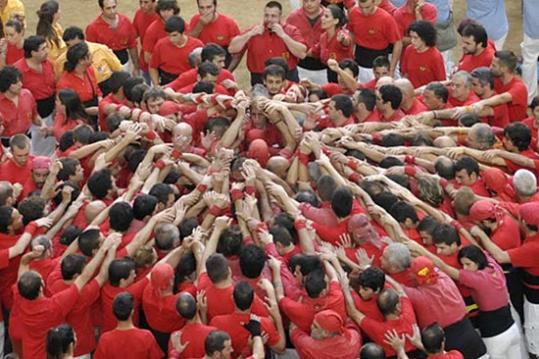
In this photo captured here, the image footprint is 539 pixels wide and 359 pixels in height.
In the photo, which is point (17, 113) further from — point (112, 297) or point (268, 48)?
point (112, 297)

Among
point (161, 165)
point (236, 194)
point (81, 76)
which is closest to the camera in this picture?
point (236, 194)

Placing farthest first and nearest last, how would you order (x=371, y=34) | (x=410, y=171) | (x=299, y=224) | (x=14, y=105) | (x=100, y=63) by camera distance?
(x=371, y=34), (x=100, y=63), (x=14, y=105), (x=410, y=171), (x=299, y=224)

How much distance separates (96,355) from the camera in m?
8.77

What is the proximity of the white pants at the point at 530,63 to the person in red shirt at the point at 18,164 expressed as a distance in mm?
6923

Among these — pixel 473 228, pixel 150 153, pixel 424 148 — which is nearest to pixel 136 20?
pixel 150 153

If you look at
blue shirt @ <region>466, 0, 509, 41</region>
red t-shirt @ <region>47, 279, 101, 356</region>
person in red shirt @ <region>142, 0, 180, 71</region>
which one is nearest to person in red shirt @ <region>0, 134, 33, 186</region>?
red t-shirt @ <region>47, 279, 101, 356</region>

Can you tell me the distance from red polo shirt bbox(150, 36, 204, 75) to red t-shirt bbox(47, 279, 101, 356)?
447 cm

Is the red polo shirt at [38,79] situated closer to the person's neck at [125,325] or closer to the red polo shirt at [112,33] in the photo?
the red polo shirt at [112,33]

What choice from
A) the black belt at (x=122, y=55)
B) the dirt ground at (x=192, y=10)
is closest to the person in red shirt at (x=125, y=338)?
the black belt at (x=122, y=55)

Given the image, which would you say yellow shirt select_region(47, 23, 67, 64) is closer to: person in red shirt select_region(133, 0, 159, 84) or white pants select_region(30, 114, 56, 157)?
white pants select_region(30, 114, 56, 157)

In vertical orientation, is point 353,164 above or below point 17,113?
above

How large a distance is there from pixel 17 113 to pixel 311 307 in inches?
194

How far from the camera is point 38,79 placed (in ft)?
41.8

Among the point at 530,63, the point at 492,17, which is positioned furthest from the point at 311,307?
the point at 492,17
